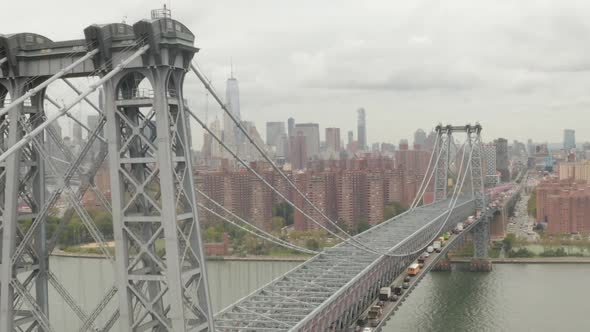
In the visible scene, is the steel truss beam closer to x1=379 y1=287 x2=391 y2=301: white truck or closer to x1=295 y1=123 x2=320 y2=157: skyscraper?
x1=379 y1=287 x2=391 y2=301: white truck

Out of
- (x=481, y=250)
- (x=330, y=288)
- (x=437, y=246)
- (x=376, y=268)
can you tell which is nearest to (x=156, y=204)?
(x=330, y=288)

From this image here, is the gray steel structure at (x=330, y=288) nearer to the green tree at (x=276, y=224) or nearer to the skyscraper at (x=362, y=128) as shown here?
the green tree at (x=276, y=224)

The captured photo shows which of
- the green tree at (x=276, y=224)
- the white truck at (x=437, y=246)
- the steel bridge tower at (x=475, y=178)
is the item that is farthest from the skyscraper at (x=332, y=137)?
the white truck at (x=437, y=246)

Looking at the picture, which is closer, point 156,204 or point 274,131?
Answer: point 156,204

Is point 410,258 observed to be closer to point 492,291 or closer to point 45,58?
point 492,291

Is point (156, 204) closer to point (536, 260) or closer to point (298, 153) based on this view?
point (536, 260)

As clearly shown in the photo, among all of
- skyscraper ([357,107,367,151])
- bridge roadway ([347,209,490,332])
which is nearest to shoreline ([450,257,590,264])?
bridge roadway ([347,209,490,332])
